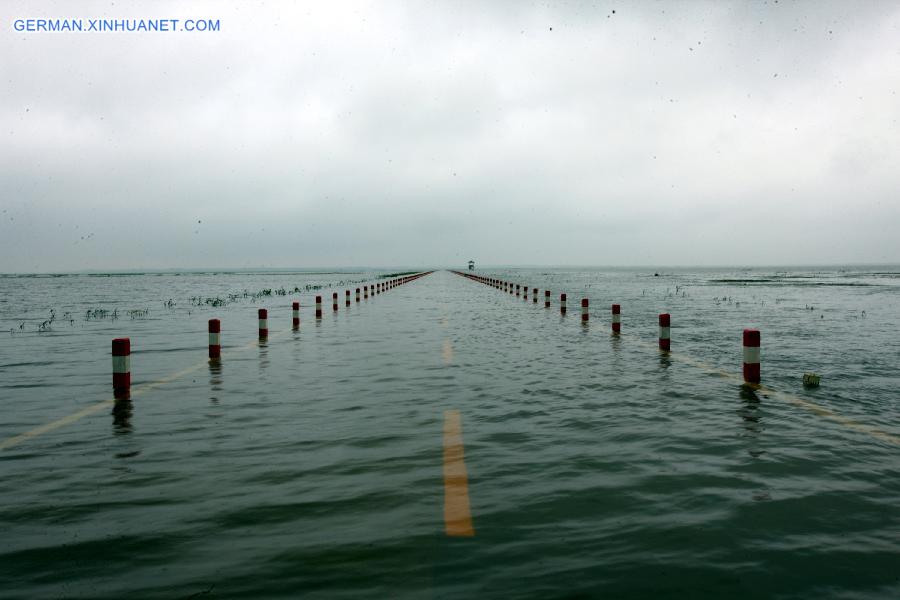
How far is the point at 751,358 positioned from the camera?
1109cm

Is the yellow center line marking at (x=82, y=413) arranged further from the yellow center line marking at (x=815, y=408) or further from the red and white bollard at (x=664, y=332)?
the red and white bollard at (x=664, y=332)

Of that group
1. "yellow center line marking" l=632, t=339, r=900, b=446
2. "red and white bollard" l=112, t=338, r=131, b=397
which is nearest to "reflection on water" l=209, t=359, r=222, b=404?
"red and white bollard" l=112, t=338, r=131, b=397

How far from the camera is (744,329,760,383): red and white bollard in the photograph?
11.0 m

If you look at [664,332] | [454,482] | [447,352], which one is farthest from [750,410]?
[447,352]

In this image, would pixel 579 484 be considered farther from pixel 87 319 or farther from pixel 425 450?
pixel 87 319

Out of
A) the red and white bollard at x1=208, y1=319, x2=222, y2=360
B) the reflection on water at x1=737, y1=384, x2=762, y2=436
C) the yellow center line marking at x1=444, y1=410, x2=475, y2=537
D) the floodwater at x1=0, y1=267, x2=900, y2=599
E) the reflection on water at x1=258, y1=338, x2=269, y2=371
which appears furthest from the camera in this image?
the red and white bollard at x1=208, y1=319, x2=222, y2=360

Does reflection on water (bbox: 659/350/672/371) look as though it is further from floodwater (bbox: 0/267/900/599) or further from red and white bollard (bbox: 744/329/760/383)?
red and white bollard (bbox: 744/329/760/383)

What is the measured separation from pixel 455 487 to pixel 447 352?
1007 centimetres

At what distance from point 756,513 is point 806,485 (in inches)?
38.6

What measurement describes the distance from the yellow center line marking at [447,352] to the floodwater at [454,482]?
865 mm

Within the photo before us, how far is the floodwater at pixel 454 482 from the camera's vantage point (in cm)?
412

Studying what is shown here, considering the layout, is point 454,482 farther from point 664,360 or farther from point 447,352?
point 447,352

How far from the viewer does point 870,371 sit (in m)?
12.7

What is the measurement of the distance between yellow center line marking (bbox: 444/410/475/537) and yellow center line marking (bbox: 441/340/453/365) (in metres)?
6.19
